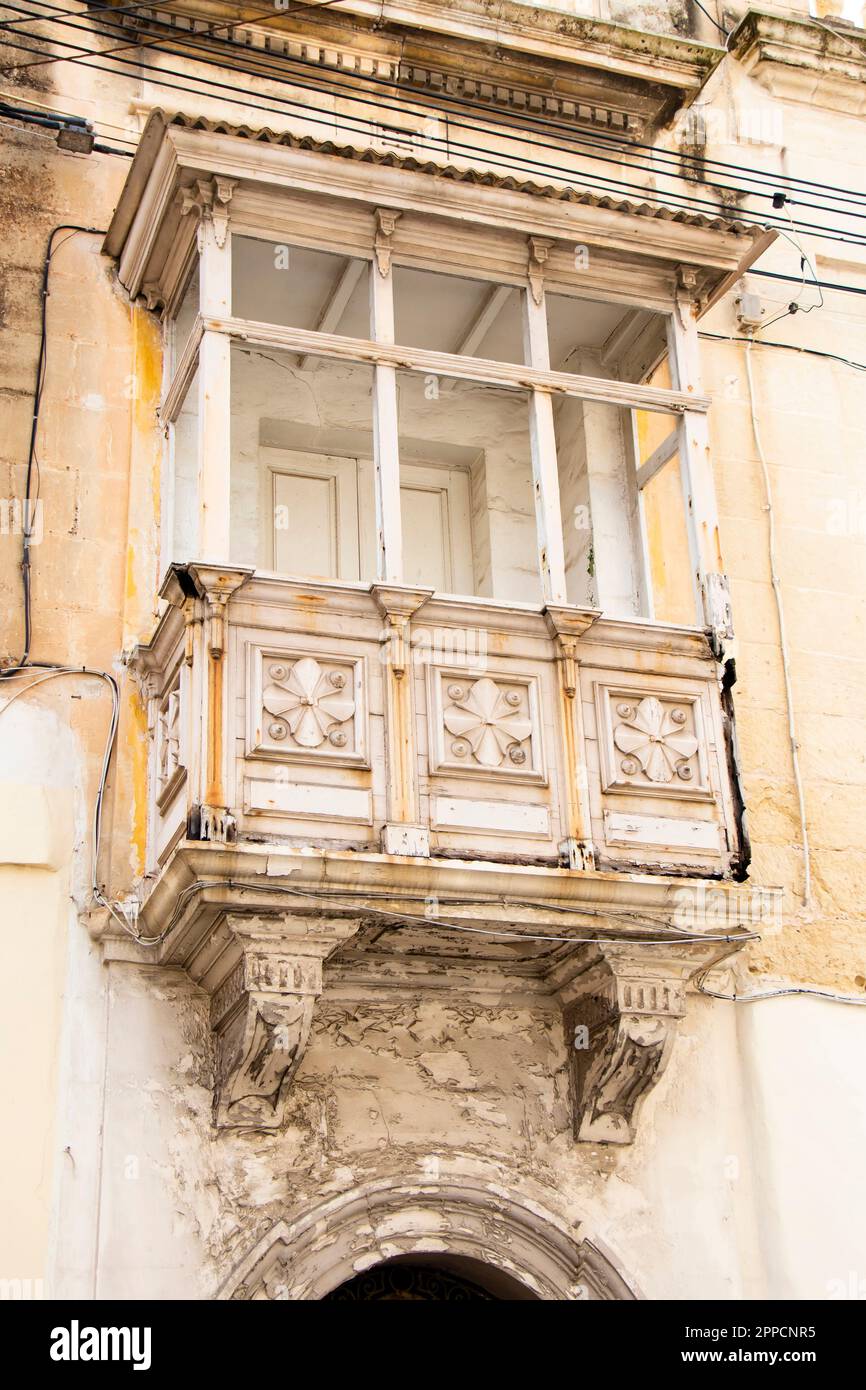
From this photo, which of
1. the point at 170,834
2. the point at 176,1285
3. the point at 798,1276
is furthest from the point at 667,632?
the point at 176,1285

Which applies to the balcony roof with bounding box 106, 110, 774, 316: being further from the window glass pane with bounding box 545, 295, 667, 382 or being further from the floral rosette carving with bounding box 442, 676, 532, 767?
the floral rosette carving with bounding box 442, 676, 532, 767

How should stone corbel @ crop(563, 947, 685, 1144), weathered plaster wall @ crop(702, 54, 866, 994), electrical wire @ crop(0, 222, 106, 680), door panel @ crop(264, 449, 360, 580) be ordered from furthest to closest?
door panel @ crop(264, 449, 360, 580)
weathered plaster wall @ crop(702, 54, 866, 994)
electrical wire @ crop(0, 222, 106, 680)
stone corbel @ crop(563, 947, 685, 1144)

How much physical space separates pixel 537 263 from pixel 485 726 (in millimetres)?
2527

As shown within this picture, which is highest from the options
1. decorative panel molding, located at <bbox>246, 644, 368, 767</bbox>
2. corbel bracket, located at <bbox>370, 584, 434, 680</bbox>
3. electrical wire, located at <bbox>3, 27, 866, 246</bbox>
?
electrical wire, located at <bbox>3, 27, 866, 246</bbox>

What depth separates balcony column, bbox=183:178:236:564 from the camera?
8.01 metres

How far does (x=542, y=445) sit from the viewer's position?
28.5 ft

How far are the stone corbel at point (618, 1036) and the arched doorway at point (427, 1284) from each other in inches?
30.0

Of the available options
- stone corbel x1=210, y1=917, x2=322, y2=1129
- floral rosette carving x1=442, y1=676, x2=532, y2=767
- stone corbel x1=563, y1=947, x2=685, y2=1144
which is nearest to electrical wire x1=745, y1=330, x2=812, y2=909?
stone corbel x1=563, y1=947, x2=685, y2=1144

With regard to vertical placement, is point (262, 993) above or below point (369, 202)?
below

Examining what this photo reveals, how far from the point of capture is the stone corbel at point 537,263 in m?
9.06

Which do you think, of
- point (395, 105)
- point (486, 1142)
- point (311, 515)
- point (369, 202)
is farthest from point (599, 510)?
point (486, 1142)

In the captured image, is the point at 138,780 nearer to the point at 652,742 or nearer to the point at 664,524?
the point at 652,742

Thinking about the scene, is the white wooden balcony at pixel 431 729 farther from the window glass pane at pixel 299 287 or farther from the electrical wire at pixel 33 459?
the window glass pane at pixel 299 287

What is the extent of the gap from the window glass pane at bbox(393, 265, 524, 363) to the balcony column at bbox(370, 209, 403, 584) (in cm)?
22
